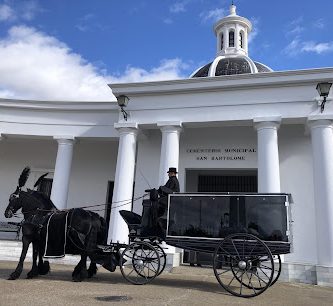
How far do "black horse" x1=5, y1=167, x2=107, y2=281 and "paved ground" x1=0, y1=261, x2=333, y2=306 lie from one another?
302 mm

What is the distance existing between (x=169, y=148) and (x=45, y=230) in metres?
5.44

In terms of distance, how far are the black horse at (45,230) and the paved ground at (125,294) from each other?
302 millimetres

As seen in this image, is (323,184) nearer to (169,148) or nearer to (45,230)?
(169,148)

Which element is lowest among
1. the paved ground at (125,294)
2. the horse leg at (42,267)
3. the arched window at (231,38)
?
the paved ground at (125,294)

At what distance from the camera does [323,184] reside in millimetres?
10703

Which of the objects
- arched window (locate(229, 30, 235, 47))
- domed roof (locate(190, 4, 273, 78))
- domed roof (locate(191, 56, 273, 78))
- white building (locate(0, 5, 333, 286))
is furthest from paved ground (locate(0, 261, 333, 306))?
arched window (locate(229, 30, 235, 47))

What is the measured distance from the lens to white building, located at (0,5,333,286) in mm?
11164

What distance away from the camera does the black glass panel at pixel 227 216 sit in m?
6.87

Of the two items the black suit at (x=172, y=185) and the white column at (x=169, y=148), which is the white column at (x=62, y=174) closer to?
the white column at (x=169, y=148)

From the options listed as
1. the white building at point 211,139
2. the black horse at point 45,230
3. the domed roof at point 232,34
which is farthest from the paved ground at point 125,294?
the domed roof at point 232,34

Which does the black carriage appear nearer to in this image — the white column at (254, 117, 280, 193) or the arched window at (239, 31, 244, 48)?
the white column at (254, 117, 280, 193)

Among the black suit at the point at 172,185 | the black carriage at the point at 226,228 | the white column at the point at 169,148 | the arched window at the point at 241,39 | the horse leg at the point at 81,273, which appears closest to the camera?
the black carriage at the point at 226,228

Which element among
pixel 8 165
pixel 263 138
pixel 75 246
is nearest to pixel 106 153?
pixel 8 165

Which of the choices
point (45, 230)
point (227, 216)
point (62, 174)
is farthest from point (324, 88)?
point (62, 174)
